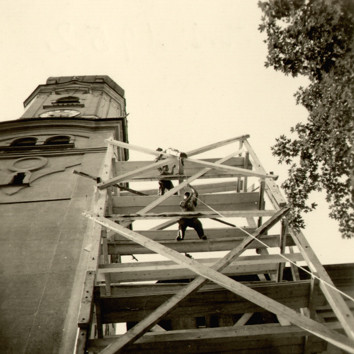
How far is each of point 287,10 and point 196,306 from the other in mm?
7074

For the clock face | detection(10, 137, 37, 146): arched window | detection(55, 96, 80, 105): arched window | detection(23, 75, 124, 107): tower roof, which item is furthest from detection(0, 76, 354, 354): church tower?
detection(23, 75, 124, 107): tower roof

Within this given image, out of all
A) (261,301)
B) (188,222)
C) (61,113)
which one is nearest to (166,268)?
(261,301)

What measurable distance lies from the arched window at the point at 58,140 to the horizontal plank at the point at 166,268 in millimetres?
8754

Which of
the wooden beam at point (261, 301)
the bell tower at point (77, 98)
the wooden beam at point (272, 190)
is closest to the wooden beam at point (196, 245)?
the wooden beam at point (272, 190)

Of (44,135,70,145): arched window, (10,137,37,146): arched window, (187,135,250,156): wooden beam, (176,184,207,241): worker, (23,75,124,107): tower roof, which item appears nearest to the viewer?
(176,184,207,241): worker

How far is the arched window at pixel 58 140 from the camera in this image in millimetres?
14445

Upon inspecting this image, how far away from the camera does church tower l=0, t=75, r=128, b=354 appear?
6270 millimetres

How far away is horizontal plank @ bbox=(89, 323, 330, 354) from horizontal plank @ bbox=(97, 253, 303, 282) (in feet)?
3.20

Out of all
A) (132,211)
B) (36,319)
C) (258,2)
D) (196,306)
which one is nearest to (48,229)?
(132,211)

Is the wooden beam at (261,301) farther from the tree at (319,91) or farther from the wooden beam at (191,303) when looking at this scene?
the tree at (319,91)

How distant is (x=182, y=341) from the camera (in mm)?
4371

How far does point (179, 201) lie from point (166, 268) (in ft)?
8.29

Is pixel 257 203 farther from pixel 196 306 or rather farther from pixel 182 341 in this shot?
pixel 182 341

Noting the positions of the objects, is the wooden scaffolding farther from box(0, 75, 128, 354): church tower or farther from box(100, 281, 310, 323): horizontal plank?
box(0, 75, 128, 354): church tower
